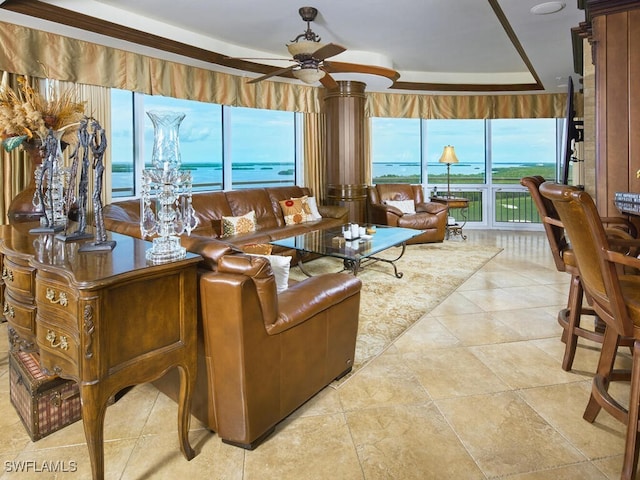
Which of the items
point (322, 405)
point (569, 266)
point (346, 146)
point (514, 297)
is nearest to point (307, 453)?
point (322, 405)

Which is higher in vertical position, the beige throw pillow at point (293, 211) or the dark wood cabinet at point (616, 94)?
the dark wood cabinet at point (616, 94)

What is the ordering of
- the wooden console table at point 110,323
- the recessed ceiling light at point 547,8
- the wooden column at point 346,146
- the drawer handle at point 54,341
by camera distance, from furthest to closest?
1. the wooden column at point 346,146
2. the recessed ceiling light at point 547,8
3. the drawer handle at point 54,341
4. the wooden console table at point 110,323

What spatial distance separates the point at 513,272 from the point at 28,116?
466cm

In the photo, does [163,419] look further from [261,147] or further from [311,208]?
[261,147]

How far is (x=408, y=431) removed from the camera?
195 centimetres

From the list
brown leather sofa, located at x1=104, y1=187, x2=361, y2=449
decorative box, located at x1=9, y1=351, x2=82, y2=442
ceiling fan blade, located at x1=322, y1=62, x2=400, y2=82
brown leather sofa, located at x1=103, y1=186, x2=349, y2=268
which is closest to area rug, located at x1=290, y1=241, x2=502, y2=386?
brown leather sofa, located at x1=104, y1=187, x2=361, y2=449

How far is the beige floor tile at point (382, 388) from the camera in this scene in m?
2.21

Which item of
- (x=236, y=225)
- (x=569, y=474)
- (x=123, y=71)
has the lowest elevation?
(x=569, y=474)

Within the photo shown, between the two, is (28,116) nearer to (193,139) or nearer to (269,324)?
(269,324)

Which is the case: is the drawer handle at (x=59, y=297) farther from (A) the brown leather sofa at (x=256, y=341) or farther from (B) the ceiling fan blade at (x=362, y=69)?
(B) the ceiling fan blade at (x=362, y=69)

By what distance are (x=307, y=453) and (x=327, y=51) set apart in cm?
301

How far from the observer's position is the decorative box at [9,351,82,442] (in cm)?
188

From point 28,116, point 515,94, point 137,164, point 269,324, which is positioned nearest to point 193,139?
point 137,164

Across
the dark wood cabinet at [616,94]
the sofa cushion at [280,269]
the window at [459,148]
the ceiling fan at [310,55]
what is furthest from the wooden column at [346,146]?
the sofa cushion at [280,269]
